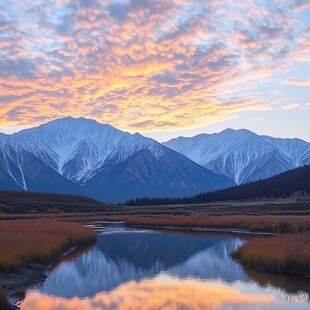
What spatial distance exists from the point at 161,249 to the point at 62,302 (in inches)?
962

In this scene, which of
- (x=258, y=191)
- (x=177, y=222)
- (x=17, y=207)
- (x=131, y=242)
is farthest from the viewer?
(x=258, y=191)

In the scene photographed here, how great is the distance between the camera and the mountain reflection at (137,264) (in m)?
29.3

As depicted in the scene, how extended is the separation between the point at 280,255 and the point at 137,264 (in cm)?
1183

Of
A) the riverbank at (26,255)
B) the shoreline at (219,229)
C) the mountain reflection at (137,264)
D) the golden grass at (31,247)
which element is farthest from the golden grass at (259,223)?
the riverbank at (26,255)

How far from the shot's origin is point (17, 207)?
394 ft

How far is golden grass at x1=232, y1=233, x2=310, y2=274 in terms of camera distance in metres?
30.5

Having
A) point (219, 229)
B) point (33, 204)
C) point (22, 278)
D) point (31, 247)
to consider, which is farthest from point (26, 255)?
point (33, 204)

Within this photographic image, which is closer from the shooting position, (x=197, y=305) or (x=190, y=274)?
(x=197, y=305)

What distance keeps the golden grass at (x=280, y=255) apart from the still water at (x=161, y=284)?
3.73 ft

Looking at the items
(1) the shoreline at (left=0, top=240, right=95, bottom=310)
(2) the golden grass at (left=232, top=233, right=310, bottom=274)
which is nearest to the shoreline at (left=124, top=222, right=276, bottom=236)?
(2) the golden grass at (left=232, top=233, right=310, bottom=274)

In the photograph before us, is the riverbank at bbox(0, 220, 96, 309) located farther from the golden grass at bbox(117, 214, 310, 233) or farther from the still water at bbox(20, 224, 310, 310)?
the golden grass at bbox(117, 214, 310, 233)

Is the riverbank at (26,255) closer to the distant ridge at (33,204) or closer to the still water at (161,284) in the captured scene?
the still water at (161,284)

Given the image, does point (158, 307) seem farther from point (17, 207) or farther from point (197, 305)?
point (17, 207)

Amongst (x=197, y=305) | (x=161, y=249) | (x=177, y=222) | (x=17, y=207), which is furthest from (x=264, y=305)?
(x=17, y=207)
